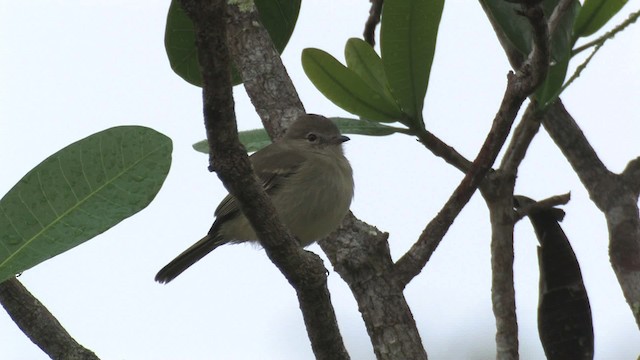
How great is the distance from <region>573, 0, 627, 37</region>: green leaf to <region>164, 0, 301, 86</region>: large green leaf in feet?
4.83

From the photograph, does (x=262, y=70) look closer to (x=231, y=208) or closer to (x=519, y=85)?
(x=231, y=208)

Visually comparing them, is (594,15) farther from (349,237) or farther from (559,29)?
(349,237)

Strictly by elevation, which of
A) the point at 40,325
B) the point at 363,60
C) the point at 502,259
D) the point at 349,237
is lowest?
the point at 40,325

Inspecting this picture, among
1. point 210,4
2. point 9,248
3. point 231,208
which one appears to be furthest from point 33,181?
point 231,208

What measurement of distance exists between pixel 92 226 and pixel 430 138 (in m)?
1.63

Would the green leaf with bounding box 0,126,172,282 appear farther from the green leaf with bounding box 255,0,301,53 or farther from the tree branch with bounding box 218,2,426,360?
the green leaf with bounding box 255,0,301,53

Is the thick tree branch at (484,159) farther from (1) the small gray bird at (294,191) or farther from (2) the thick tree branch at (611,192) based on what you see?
(1) the small gray bird at (294,191)

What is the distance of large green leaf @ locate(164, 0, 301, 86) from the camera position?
→ 14.9 ft

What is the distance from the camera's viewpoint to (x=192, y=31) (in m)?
4.58

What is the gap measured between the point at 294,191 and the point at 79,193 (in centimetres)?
284

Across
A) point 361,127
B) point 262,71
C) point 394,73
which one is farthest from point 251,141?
point 394,73

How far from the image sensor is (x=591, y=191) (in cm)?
389

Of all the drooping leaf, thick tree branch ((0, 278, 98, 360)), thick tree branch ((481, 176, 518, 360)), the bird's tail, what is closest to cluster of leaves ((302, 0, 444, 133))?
thick tree branch ((481, 176, 518, 360))

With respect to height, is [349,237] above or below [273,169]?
below
